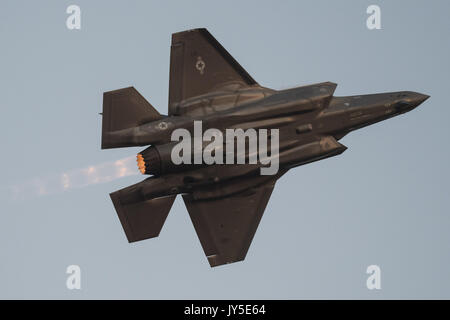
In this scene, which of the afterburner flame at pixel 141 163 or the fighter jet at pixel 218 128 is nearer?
the afterburner flame at pixel 141 163

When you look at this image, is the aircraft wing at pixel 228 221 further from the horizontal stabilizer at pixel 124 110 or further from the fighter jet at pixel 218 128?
the horizontal stabilizer at pixel 124 110

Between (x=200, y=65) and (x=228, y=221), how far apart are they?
238 inches

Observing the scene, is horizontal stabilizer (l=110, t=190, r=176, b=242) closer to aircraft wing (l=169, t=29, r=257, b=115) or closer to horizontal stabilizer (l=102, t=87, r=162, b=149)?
horizontal stabilizer (l=102, t=87, r=162, b=149)

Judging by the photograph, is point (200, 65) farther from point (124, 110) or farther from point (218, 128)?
point (124, 110)

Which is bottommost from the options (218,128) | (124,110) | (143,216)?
(143,216)

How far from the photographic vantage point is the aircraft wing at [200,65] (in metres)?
36.4

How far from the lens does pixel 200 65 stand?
36.7 m

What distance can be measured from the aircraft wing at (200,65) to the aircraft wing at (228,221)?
416 centimetres

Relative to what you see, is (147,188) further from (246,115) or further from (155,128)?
(246,115)

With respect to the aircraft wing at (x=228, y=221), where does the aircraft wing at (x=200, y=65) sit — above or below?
above

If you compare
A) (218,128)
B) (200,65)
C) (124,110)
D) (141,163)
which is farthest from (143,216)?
(200,65)

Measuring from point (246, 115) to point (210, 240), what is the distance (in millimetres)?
5071

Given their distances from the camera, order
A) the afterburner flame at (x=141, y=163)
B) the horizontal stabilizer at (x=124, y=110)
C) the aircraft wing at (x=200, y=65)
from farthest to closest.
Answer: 1. the aircraft wing at (x=200, y=65)
2. the horizontal stabilizer at (x=124, y=110)
3. the afterburner flame at (x=141, y=163)

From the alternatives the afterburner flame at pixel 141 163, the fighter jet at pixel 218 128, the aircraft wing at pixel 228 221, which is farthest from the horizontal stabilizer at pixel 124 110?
the aircraft wing at pixel 228 221
